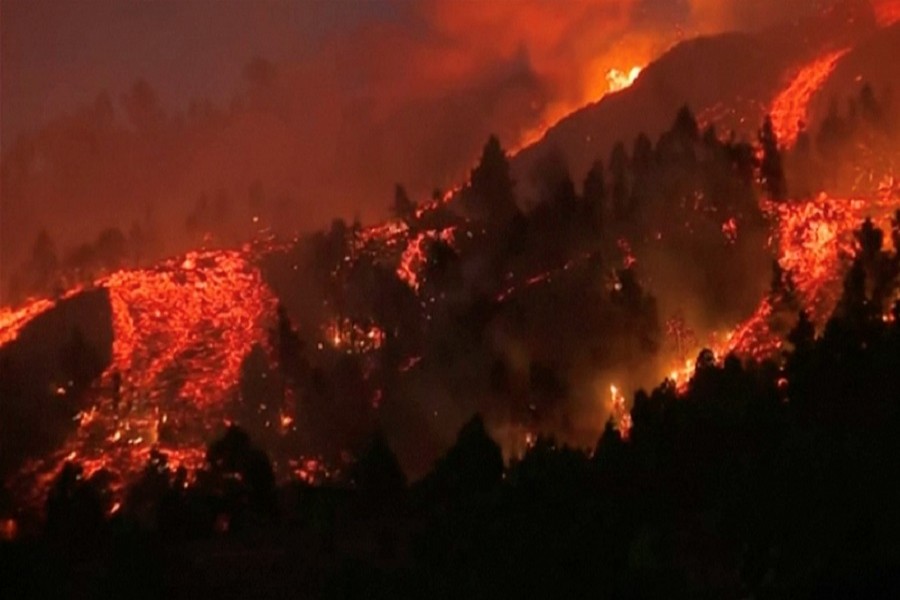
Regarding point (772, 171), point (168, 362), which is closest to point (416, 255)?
point (168, 362)

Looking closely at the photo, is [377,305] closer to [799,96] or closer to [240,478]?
[240,478]

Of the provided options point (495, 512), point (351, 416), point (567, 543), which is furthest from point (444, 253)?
point (567, 543)

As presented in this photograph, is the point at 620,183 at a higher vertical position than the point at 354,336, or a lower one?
higher

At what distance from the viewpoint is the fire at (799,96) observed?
9488 cm

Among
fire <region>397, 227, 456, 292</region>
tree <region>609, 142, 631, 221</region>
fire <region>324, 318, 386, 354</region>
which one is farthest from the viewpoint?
fire <region>397, 227, 456, 292</region>

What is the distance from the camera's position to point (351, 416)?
3046 inches

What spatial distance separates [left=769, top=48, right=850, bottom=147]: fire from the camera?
3735 inches

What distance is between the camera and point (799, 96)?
332 feet

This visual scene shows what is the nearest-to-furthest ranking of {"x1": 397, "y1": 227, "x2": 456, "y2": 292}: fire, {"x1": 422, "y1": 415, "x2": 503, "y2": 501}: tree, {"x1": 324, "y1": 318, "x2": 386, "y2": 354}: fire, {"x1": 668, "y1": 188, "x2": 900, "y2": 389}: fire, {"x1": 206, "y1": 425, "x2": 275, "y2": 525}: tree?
{"x1": 422, "y1": 415, "x2": 503, "y2": 501}: tree, {"x1": 206, "y1": 425, "x2": 275, "y2": 525}: tree, {"x1": 668, "y1": 188, "x2": 900, "y2": 389}: fire, {"x1": 324, "y1": 318, "x2": 386, "y2": 354}: fire, {"x1": 397, "y1": 227, "x2": 456, "y2": 292}: fire

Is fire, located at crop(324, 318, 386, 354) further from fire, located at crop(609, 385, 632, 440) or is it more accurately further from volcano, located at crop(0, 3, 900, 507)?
fire, located at crop(609, 385, 632, 440)

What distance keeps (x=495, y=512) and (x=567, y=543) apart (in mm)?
6593

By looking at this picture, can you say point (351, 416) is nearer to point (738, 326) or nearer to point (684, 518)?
point (738, 326)

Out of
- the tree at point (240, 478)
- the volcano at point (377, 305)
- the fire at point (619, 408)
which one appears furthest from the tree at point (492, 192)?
the tree at point (240, 478)

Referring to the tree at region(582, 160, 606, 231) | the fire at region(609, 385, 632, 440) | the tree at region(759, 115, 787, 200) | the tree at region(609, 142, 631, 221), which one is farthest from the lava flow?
the tree at region(759, 115, 787, 200)
